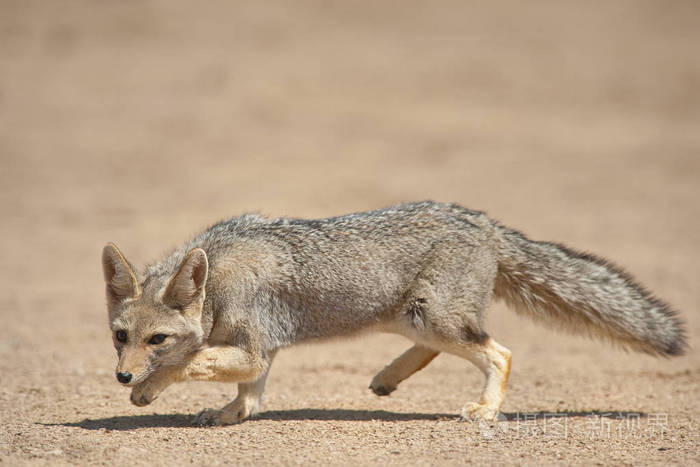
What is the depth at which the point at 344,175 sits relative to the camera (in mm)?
23094

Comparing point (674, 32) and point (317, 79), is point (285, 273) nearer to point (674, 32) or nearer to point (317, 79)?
point (317, 79)

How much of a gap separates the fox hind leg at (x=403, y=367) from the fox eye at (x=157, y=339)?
96.7 inches

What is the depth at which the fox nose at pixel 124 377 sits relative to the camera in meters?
6.58

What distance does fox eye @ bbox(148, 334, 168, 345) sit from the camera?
6.82 m

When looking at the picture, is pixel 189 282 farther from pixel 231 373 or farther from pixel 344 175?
pixel 344 175

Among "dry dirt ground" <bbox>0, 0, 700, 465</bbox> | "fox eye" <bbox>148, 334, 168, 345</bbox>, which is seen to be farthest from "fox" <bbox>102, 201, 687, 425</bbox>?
"dry dirt ground" <bbox>0, 0, 700, 465</bbox>

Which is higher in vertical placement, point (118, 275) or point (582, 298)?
point (582, 298)

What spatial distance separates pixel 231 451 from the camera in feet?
21.0

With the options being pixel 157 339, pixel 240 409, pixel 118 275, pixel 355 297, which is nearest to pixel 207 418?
pixel 240 409

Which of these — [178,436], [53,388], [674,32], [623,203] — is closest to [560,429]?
[178,436]

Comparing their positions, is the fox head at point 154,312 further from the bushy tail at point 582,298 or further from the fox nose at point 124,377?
the bushy tail at point 582,298

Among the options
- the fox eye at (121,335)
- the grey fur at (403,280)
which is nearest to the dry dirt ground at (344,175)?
the fox eye at (121,335)

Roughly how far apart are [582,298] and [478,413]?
1.59 m

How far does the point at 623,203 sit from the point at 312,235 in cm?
1656
